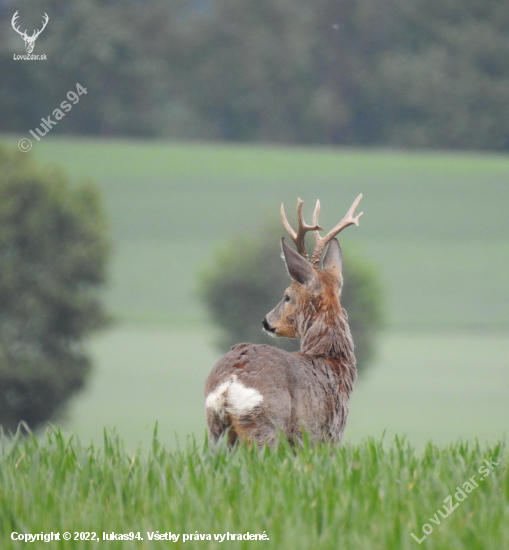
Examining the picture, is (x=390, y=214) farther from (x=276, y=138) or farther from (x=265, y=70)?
(x=265, y=70)

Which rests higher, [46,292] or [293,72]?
[293,72]

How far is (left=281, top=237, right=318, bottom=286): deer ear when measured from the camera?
17.4 feet

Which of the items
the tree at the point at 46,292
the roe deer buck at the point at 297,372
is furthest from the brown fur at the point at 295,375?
the tree at the point at 46,292

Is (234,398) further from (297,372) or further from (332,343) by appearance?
(332,343)

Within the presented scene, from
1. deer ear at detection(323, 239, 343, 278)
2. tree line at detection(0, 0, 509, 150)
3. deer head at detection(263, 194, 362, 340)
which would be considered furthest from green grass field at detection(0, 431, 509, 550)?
tree line at detection(0, 0, 509, 150)

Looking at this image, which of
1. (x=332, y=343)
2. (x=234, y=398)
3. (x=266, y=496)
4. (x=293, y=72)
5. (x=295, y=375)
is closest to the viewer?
(x=266, y=496)

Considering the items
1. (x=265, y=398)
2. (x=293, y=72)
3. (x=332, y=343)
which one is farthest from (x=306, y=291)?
(x=293, y=72)

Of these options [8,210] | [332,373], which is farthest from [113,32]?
[332,373]

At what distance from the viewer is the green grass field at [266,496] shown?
12.0 feet

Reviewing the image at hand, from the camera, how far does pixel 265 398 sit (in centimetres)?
461

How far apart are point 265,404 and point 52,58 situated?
90.1 ft

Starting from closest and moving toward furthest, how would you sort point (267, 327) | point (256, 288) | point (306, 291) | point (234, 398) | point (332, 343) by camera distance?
point (234, 398) < point (332, 343) < point (306, 291) < point (267, 327) < point (256, 288)

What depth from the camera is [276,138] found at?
3459cm

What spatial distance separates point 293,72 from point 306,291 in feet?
101
